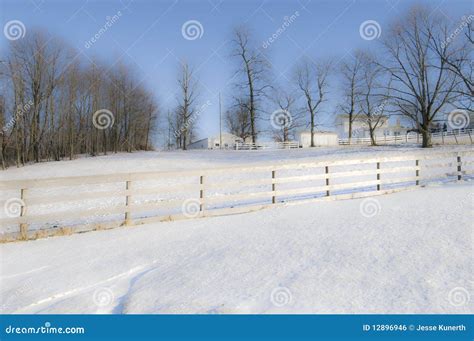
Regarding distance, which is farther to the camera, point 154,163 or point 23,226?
point 154,163

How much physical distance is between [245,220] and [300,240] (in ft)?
7.54

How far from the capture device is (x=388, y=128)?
69812 mm

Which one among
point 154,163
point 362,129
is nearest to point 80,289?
point 154,163

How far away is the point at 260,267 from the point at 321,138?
2199 inches

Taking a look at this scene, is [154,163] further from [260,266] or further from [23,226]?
[260,266]

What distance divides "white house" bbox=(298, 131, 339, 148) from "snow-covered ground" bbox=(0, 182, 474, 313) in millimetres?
49529

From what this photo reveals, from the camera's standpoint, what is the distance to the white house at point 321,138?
56.1m

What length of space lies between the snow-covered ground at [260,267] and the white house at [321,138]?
49.5 m

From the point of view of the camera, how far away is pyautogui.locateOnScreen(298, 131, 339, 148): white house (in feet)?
184

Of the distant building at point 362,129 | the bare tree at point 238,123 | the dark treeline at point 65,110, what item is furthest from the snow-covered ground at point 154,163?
the distant building at point 362,129

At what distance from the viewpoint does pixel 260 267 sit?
172 inches

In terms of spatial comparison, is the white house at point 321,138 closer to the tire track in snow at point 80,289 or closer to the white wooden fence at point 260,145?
the white wooden fence at point 260,145

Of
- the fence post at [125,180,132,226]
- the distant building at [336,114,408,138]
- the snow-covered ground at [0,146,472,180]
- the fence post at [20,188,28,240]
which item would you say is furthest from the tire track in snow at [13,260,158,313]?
the distant building at [336,114,408,138]

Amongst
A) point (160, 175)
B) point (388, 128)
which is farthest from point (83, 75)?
point (388, 128)
